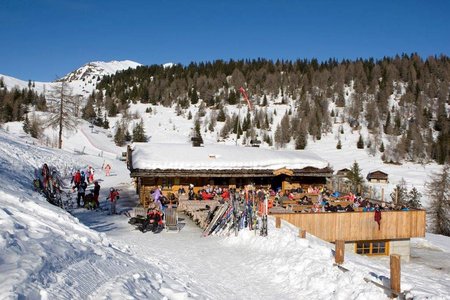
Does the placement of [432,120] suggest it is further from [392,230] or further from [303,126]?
A: [392,230]

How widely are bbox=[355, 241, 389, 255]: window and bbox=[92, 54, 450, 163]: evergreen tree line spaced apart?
64546mm

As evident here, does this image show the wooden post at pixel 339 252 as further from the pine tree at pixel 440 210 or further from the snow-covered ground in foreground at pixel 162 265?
the pine tree at pixel 440 210

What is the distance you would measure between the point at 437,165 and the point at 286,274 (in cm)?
7838

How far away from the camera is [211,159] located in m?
24.7

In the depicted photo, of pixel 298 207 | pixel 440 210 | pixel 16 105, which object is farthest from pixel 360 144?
pixel 298 207

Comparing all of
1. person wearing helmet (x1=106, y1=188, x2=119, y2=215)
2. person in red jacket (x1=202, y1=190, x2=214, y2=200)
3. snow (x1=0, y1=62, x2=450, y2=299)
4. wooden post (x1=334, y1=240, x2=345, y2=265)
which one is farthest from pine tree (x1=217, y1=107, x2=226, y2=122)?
wooden post (x1=334, y1=240, x2=345, y2=265)

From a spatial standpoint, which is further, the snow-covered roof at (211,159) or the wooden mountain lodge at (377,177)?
the wooden mountain lodge at (377,177)

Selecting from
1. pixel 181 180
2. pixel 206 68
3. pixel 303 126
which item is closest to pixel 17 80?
pixel 206 68

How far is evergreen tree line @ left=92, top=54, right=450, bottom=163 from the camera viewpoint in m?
91.2

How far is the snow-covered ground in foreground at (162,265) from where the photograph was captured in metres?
5.86

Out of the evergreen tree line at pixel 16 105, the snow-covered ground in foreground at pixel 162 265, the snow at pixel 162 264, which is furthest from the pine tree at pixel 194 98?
the snow-covered ground in foreground at pixel 162 265

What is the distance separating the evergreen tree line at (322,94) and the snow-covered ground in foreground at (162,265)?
73.0 metres

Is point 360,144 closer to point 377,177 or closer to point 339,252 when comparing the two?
point 377,177

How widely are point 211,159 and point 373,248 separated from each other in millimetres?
10323
